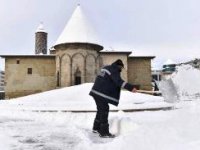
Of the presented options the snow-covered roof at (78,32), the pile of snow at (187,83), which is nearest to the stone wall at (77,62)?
the snow-covered roof at (78,32)

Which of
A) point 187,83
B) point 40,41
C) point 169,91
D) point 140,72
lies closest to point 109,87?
point 169,91

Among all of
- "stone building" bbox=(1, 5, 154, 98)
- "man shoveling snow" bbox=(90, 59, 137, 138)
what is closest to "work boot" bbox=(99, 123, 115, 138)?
"man shoveling snow" bbox=(90, 59, 137, 138)

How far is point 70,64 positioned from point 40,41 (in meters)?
15.8

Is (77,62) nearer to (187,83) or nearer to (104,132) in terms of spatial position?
(187,83)

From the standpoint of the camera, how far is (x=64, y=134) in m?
6.81

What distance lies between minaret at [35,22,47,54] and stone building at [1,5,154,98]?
9265mm

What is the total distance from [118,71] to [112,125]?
138 cm

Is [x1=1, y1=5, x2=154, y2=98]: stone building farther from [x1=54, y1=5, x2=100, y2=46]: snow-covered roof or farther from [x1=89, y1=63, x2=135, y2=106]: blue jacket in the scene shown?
[x1=89, y1=63, x2=135, y2=106]: blue jacket

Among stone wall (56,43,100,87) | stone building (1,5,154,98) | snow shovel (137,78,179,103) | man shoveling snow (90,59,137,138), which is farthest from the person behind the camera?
stone building (1,5,154,98)

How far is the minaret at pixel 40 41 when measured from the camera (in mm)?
52125

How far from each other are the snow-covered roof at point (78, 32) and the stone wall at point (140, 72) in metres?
6.24

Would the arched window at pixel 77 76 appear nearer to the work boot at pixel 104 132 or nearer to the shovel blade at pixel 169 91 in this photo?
the shovel blade at pixel 169 91

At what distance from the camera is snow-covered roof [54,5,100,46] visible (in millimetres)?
39219

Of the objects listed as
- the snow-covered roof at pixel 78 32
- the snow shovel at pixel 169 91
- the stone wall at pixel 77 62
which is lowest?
the snow shovel at pixel 169 91
